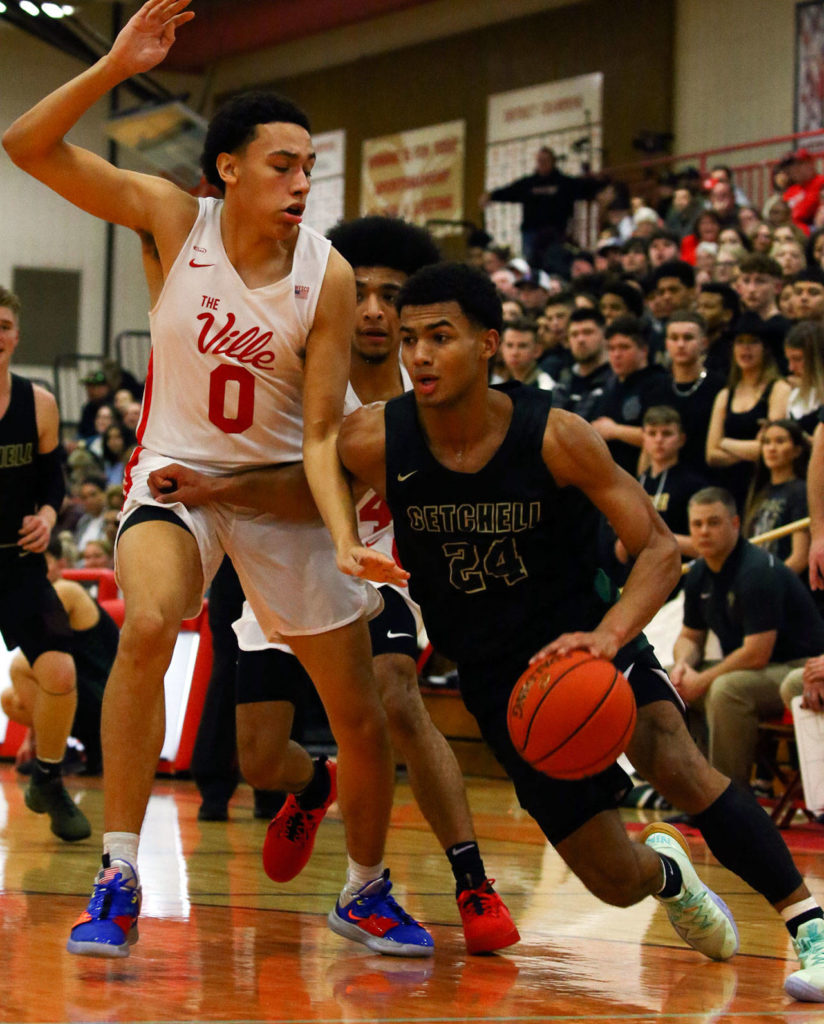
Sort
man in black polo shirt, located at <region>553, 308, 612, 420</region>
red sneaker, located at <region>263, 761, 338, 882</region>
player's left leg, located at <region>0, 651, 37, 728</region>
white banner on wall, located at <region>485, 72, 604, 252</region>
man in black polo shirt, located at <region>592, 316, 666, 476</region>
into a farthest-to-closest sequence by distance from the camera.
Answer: white banner on wall, located at <region>485, 72, 604, 252</region> → man in black polo shirt, located at <region>553, 308, 612, 420</region> → man in black polo shirt, located at <region>592, 316, 666, 476</region> → player's left leg, located at <region>0, 651, 37, 728</region> → red sneaker, located at <region>263, 761, 338, 882</region>

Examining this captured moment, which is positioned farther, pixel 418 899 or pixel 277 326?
pixel 418 899

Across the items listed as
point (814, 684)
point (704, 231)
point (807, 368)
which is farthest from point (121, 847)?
point (704, 231)

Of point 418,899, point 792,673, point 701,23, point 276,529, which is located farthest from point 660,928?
point 701,23

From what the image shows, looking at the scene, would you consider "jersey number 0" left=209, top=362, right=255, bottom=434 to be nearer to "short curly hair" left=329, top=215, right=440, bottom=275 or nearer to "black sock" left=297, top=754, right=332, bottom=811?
"short curly hair" left=329, top=215, right=440, bottom=275

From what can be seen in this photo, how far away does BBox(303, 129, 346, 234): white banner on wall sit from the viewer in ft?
79.4

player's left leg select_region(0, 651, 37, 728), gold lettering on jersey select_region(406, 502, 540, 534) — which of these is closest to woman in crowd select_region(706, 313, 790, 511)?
player's left leg select_region(0, 651, 37, 728)

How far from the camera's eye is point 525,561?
4.00 m

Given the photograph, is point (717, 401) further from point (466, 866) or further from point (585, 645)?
point (585, 645)

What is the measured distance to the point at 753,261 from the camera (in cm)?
1040

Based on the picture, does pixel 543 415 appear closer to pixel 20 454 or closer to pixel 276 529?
pixel 276 529

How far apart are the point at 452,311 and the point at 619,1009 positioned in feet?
5.76

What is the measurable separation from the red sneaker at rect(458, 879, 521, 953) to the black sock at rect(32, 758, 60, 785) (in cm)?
271

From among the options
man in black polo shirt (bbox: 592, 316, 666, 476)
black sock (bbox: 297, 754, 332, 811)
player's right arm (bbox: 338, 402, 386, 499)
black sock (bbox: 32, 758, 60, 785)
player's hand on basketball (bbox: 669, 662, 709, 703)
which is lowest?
black sock (bbox: 32, 758, 60, 785)

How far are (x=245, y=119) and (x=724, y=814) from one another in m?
2.27
